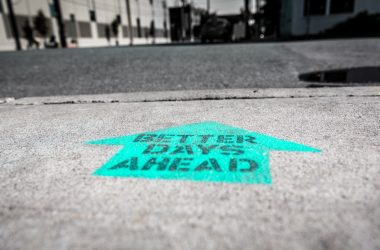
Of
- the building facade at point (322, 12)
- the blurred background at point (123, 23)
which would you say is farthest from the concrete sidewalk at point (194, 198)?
the building facade at point (322, 12)

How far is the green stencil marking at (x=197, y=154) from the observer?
4.36 feet

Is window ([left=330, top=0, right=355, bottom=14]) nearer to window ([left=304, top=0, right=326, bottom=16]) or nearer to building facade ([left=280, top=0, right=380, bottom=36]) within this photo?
building facade ([left=280, top=0, right=380, bottom=36])

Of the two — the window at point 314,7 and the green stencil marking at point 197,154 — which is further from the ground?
the window at point 314,7

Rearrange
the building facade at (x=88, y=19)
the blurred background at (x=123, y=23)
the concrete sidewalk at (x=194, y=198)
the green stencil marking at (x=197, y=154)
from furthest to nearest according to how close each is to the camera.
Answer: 1. the building facade at (x=88, y=19)
2. the blurred background at (x=123, y=23)
3. the green stencil marking at (x=197, y=154)
4. the concrete sidewalk at (x=194, y=198)

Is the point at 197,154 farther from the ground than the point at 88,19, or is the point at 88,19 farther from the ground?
the point at 88,19

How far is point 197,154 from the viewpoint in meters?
1.54

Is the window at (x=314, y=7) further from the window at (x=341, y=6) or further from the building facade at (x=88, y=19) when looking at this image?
the building facade at (x=88, y=19)

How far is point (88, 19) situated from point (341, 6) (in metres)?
27.2

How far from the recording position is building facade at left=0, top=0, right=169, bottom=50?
78.8ft

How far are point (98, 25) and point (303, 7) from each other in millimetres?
25478

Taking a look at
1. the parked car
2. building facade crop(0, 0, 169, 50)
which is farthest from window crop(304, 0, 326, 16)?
building facade crop(0, 0, 169, 50)

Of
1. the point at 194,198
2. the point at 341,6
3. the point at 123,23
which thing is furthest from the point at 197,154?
the point at 123,23

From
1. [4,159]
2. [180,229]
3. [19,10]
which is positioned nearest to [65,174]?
[4,159]

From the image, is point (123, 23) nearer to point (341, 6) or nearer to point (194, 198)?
point (341, 6)
